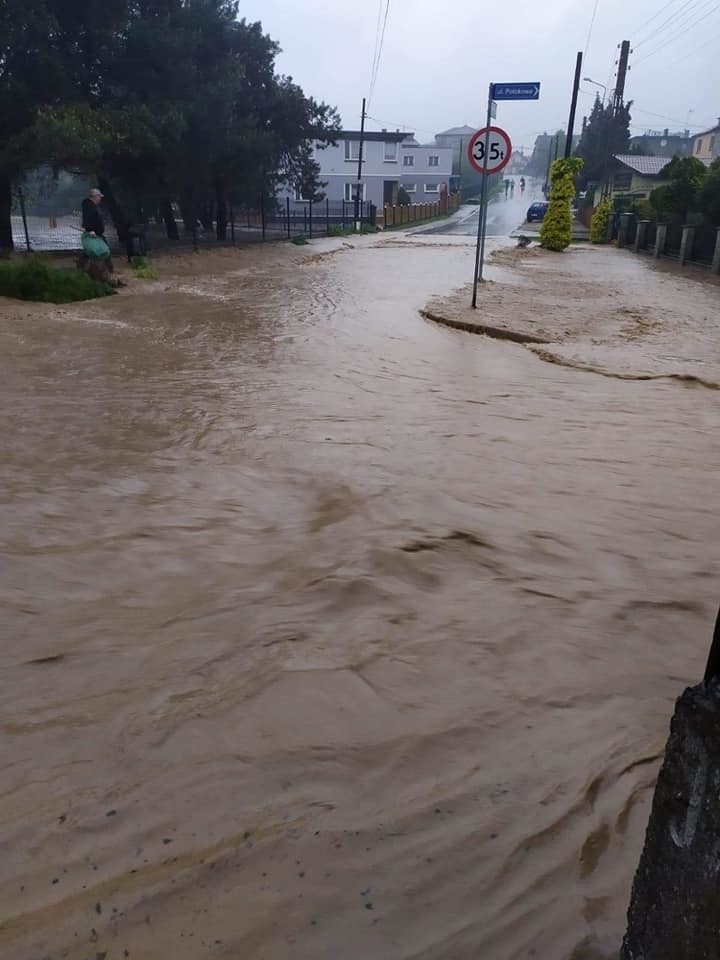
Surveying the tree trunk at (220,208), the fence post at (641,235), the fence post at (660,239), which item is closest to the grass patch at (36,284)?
the tree trunk at (220,208)

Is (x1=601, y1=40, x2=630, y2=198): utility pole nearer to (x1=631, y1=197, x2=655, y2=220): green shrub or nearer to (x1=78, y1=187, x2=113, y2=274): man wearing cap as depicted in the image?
(x1=631, y1=197, x2=655, y2=220): green shrub

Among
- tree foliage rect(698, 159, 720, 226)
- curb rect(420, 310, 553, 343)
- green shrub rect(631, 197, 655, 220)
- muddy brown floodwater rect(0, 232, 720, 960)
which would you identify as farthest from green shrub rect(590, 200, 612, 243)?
muddy brown floodwater rect(0, 232, 720, 960)

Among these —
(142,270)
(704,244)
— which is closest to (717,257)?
(704,244)

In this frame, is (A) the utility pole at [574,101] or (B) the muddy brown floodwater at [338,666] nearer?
(B) the muddy brown floodwater at [338,666]

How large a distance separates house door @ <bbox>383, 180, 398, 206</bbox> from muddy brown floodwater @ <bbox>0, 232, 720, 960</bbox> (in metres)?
62.9

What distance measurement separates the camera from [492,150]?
40.1ft

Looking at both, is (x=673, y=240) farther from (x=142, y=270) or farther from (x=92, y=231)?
(x=92, y=231)

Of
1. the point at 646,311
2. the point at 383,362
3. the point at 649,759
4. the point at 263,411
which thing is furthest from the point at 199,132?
the point at 649,759

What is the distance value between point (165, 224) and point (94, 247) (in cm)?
1907

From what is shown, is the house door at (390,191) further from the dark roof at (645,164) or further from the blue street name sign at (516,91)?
the blue street name sign at (516,91)

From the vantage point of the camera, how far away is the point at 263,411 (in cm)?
667

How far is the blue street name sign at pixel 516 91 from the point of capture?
1243 cm

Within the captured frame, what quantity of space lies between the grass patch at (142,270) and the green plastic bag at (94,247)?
7.45 ft

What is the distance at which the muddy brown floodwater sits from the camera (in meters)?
1.85
